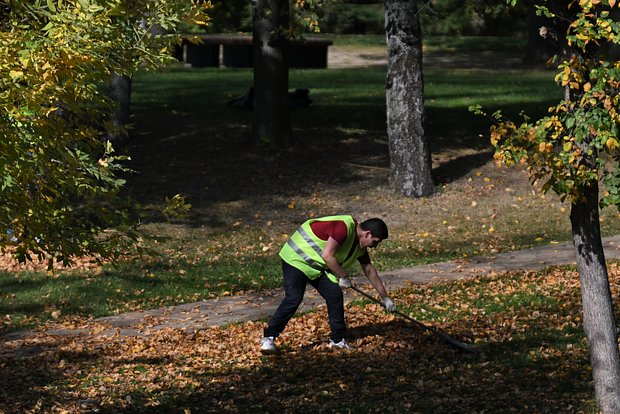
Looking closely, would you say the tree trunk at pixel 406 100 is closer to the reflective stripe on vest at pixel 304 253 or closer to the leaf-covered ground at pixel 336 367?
the leaf-covered ground at pixel 336 367

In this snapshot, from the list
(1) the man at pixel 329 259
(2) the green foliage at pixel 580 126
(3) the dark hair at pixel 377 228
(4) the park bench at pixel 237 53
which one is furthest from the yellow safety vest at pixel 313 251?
(4) the park bench at pixel 237 53

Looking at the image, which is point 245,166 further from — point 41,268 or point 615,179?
point 615,179

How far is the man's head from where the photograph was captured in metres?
9.27

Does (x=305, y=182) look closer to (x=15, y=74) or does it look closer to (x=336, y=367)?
(x=336, y=367)

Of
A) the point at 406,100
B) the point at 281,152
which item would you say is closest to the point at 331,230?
the point at 406,100

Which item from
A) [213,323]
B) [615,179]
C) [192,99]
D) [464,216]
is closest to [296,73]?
[192,99]

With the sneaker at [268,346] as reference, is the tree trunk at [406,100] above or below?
above

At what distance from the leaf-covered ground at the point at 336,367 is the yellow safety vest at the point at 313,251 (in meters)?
0.84

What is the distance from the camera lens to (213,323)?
11602 millimetres

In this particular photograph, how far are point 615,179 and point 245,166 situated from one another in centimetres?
1269

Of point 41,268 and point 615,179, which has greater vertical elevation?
point 615,179

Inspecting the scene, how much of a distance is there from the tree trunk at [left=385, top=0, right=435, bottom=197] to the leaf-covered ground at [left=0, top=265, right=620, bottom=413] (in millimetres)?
6041

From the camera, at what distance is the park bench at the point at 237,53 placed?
37.7 meters

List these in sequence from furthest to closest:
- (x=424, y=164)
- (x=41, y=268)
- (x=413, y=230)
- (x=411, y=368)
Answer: (x=424, y=164), (x=413, y=230), (x=41, y=268), (x=411, y=368)
